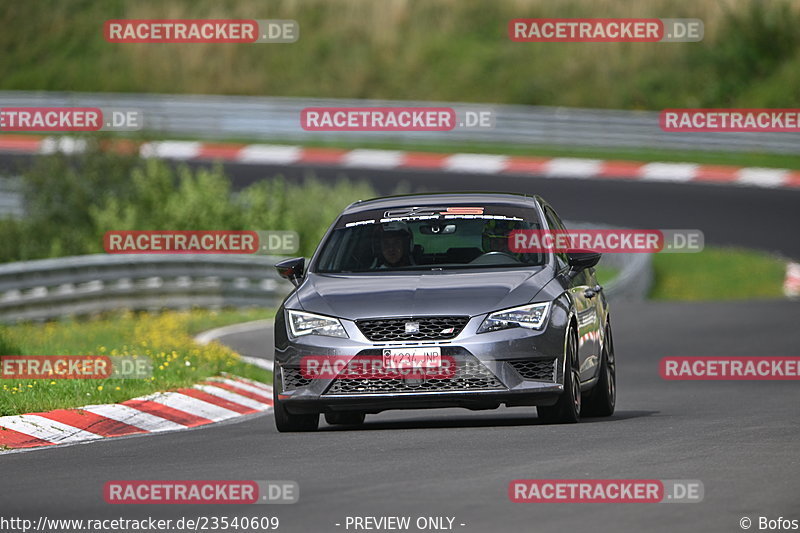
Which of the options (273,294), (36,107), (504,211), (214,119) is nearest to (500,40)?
(214,119)

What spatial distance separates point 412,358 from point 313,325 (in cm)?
73

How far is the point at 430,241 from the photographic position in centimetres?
1272

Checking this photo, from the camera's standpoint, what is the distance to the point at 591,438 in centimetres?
1100

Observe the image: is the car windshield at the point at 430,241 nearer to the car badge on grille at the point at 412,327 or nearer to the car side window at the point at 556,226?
the car side window at the point at 556,226

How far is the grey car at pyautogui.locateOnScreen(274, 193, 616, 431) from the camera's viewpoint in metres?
11.5

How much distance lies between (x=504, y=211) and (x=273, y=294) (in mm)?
14721

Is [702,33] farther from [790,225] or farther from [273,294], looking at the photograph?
[273,294]

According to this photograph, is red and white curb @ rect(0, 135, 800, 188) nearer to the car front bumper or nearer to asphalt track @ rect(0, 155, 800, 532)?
asphalt track @ rect(0, 155, 800, 532)

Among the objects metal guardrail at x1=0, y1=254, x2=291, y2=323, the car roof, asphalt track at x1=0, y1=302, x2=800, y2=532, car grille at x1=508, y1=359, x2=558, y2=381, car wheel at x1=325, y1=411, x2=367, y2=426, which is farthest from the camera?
metal guardrail at x1=0, y1=254, x2=291, y2=323

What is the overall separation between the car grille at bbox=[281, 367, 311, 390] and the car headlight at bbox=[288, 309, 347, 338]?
235 millimetres

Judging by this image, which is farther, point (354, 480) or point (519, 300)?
point (519, 300)

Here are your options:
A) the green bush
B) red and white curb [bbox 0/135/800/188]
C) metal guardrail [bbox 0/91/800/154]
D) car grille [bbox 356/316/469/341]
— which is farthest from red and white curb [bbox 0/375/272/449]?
metal guardrail [bbox 0/91/800/154]

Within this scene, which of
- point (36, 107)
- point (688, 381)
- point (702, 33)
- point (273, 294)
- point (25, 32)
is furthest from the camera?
point (25, 32)

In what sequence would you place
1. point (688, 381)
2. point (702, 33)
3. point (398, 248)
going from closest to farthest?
point (398, 248)
point (688, 381)
point (702, 33)
